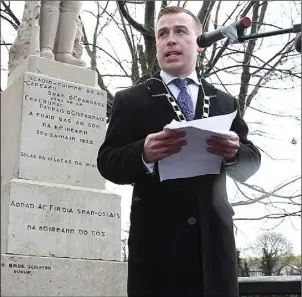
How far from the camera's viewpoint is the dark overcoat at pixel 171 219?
1.92 meters

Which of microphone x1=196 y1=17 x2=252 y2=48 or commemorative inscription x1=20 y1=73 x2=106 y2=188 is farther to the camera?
commemorative inscription x1=20 y1=73 x2=106 y2=188

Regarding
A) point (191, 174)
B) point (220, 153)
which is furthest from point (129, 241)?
point (220, 153)

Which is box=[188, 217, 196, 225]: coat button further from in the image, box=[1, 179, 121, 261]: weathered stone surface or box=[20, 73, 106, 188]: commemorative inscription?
box=[20, 73, 106, 188]: commemorative inscription

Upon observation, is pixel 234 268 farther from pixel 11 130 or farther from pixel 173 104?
pixel 11 130

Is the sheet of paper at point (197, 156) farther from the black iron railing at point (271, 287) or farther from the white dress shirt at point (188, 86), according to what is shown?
the black iron railing at point (271, 287)

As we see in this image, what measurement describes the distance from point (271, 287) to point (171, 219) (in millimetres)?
2128

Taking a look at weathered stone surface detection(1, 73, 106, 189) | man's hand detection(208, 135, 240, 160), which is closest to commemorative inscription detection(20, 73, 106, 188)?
weathered stone surface detection(1, 73, 106, 189)

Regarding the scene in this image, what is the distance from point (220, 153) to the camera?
6.30 feet

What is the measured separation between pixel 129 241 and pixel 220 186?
383 mm

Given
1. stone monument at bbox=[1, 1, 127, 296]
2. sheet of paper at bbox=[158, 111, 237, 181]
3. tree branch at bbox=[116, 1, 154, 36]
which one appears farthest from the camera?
tree branch at bbox=[116, 1, 154, 36]

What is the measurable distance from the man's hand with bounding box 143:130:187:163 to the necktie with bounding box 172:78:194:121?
26 centimetres

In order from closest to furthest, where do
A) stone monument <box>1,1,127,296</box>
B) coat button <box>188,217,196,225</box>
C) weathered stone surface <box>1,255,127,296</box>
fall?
coat button <box>188,217,196,225</box>, weathered stone surface <box>1,255,127,296</box>, stone monument <box>1,1,127,296</box>

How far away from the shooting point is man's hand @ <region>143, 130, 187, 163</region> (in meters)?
1.86

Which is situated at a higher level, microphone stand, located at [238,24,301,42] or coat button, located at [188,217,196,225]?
microphone stand, located at [238,24,301,42]
